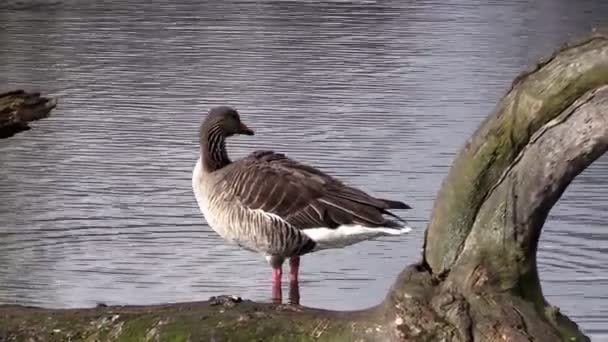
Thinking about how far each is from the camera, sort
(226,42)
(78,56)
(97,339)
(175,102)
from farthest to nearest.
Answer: (226,42), (78,56), (175,102), (97,339)

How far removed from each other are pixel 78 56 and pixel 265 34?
13.0 ft

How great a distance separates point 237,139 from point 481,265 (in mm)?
9037

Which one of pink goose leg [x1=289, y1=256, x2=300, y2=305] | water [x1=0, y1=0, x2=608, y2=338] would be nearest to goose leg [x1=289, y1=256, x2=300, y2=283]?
pink goose leg [x1=289, y1=256, x2=300, y2=305]

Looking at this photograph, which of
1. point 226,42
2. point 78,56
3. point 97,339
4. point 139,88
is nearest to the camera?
point 97,339

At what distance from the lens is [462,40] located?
74.4 ft

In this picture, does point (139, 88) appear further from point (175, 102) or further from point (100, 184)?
point (100, 184)

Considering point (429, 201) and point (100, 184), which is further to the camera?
point (100, 184)

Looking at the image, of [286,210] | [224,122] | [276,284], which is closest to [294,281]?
[276,284]

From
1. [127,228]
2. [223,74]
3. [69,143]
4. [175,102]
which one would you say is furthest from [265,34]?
[127,228]

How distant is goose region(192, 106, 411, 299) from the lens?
822 cm

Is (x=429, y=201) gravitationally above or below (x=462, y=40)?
below

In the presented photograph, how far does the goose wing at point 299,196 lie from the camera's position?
324 inches

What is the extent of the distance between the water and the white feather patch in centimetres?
41

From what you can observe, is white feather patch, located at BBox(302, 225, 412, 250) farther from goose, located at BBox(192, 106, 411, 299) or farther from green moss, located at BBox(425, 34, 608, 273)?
green moss, located at BBox(425, 34, 608, 273)
